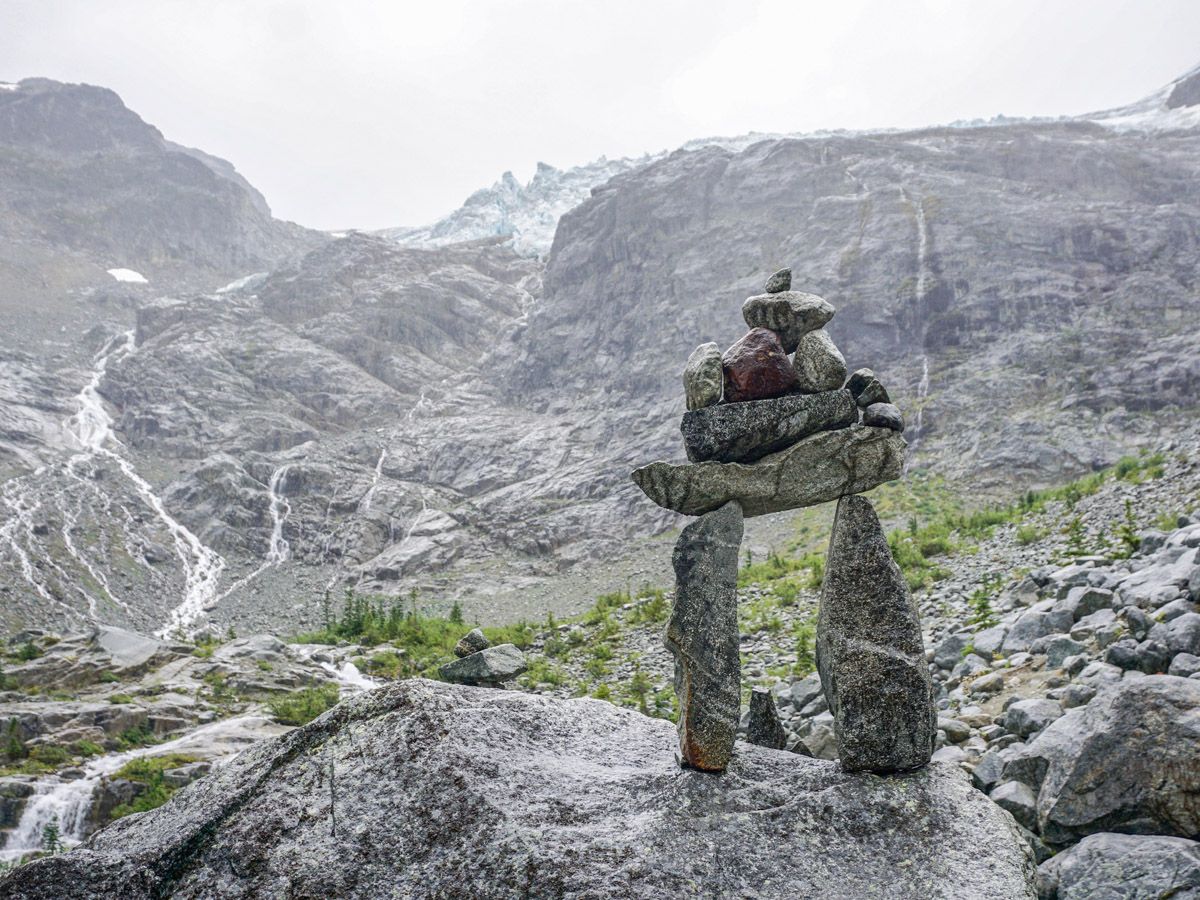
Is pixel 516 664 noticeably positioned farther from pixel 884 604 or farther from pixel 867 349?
pixel 867 349

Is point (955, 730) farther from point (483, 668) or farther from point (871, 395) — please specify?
point (483, 668)

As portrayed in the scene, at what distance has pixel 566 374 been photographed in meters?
132

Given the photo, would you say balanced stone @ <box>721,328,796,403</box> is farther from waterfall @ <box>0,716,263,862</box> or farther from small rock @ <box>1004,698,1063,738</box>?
waterfall @ <box>0,716,263,862</box>

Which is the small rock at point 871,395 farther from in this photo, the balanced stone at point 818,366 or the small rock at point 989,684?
the small rock at point 989,684

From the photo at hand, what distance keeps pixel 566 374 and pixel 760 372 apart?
12356cm

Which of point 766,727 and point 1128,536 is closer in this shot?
point 766,727

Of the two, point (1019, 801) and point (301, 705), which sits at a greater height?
point (1019, 801)

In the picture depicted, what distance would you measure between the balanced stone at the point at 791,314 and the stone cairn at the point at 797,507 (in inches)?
0.7

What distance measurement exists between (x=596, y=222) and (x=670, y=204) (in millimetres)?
17163

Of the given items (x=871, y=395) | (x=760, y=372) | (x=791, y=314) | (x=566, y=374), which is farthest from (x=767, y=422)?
(x=566, y=374)

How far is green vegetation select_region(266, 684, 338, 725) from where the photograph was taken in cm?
2898

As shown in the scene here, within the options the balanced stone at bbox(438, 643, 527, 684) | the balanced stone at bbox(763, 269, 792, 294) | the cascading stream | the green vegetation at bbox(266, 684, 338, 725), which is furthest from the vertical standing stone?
the cascading stream

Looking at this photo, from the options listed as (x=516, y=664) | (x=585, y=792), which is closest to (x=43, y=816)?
(x=516, y=664)

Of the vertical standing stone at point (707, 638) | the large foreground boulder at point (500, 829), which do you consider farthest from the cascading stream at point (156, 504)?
the vertical standing stone at point (707, 638)
